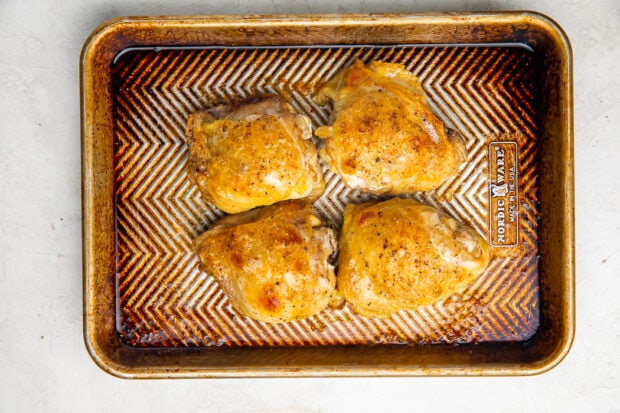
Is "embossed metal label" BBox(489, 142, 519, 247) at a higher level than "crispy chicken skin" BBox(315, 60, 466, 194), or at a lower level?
lower

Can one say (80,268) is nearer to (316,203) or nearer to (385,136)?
(316,203)

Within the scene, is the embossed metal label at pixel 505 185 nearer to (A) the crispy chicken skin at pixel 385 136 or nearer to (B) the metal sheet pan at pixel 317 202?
(B) the metal sheet pan at pixel 317 202

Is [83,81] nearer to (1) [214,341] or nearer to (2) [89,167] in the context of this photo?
(2) [89,167]

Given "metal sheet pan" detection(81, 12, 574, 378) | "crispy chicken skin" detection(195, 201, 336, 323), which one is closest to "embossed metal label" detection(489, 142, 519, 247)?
"metal sheet pan" detection(81, 12, 574, 378)

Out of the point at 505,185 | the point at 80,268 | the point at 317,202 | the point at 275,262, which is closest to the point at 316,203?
the point at 317,202

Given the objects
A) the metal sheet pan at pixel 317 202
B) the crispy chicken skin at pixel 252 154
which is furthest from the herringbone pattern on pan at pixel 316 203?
the crispy chicken skin at pixel 252 154

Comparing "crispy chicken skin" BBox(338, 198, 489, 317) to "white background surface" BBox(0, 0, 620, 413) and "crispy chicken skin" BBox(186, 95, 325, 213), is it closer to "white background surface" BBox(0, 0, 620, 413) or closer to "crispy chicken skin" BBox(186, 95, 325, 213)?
"crispy chicken skin" BBox(186, 95, 325, 213)
